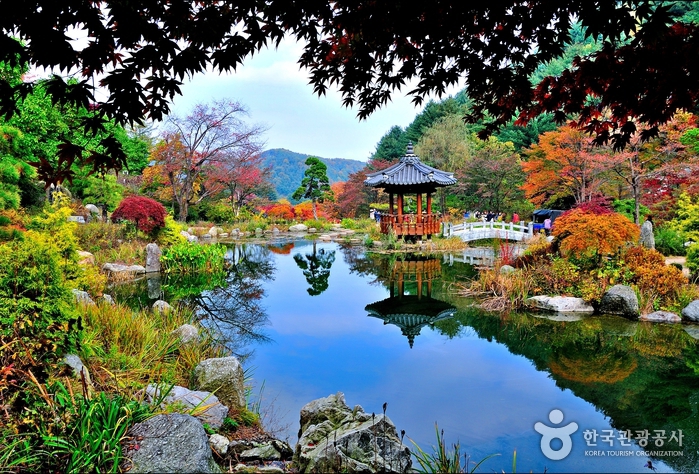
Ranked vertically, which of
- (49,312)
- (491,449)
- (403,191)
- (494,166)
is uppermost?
(494,166)

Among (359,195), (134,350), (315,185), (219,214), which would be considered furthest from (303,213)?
(134,350)

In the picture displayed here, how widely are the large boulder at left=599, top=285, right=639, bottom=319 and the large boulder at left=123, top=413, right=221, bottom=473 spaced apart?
6.72m

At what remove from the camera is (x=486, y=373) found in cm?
482

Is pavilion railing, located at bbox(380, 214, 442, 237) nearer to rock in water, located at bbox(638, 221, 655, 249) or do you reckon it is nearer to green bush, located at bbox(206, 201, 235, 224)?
rock in water, located at bbox(638, 221, 655, 249)

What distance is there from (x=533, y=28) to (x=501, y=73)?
0.33m

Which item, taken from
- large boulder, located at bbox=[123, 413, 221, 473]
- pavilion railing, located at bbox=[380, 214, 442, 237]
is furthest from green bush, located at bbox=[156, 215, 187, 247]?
large boulder, located at bbox=[123, 413, 221, 473]

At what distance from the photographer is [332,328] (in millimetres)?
6645

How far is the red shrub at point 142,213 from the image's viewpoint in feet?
37.6

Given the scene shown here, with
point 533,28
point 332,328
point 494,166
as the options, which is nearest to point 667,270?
point 332,328

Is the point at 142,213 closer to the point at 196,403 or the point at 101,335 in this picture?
the point at 101,335

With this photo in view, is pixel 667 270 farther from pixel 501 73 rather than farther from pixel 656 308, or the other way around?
pixel 501 73

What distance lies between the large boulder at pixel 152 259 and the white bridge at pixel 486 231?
10.6m

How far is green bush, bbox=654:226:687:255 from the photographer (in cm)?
1132

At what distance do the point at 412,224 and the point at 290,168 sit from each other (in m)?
49.8
